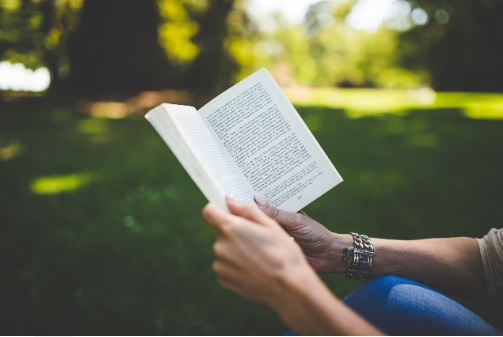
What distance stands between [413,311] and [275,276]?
0.61 metres

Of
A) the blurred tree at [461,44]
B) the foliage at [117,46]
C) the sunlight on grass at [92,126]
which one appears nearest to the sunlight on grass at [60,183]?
the sunlight on grass at [92,126]

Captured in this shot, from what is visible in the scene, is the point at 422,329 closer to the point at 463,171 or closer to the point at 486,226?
the point at 486,226

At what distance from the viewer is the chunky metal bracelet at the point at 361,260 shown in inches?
56.6

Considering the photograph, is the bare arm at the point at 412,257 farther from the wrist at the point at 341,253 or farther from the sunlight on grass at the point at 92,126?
the sunlight on grass at the point at 92,126

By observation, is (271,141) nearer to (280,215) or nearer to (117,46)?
(280,215)

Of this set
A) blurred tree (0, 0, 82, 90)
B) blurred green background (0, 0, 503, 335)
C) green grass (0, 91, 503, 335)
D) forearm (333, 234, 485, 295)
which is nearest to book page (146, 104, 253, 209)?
forearm (333, 234, 485, 295)

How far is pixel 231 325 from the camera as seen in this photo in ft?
7.94

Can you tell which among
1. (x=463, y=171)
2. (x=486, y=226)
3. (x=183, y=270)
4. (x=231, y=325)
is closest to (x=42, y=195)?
(x=183, y=270)

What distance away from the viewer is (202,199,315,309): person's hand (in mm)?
864

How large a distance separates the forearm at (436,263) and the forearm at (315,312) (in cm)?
63

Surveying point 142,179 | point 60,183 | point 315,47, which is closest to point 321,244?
point 142,179

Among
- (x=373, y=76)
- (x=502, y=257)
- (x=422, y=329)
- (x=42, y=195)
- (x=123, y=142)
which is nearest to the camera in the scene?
(x=422, y=329)

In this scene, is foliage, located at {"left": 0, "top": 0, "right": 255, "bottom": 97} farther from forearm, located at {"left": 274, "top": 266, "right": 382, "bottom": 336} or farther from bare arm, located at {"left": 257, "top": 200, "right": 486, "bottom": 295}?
forearm, located at {"left": 274, "top": 266, "right": 382, "bottom": 336}

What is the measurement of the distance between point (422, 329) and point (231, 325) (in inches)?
57.3
